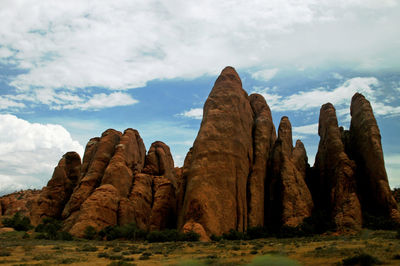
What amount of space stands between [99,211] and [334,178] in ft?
83.2

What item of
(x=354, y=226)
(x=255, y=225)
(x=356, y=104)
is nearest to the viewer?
(x=354, y=226)

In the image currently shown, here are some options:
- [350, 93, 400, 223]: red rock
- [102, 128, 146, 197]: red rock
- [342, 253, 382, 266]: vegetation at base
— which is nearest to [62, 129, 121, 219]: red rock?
[102, 128, 146, 197]: red rock

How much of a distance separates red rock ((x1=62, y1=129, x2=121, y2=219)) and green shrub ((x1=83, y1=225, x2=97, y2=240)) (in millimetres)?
6760

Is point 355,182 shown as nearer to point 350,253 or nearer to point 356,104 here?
point 356,104

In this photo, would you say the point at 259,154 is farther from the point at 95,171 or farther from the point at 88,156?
the point at 88,156

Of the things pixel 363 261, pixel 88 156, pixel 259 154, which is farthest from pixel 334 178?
pixel 88 156

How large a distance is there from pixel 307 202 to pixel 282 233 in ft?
18.2

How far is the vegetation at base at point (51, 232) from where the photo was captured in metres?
32.2

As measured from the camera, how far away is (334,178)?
119 feet

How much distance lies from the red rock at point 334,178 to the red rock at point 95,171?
1057 inches

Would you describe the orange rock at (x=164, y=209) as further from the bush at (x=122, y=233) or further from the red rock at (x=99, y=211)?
the red rock at (x=99, y=211)

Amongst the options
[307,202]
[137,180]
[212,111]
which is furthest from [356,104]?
[137,180]

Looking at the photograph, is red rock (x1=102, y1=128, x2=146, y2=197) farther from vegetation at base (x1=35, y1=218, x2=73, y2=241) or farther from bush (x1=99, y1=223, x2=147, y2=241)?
vegetation at base (x1=35, y1=218, x2=73, y2=241)

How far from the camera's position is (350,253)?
15.7 m
